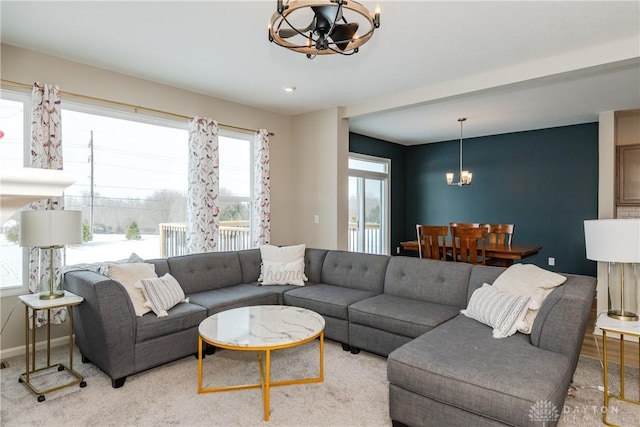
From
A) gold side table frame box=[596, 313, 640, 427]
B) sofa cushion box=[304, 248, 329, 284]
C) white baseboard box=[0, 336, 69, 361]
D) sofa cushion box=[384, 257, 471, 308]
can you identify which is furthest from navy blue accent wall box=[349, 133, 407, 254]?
white baseboard box=[0, 336, 69, 361]

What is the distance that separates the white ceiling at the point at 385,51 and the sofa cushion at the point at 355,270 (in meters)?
1.87

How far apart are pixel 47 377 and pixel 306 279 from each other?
7.95ft

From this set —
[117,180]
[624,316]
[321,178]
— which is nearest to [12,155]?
[117,180]

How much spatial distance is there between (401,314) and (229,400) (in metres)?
1.43

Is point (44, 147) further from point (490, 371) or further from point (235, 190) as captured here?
point (490, 371)

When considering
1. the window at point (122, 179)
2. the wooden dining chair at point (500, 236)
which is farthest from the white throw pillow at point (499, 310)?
the window at point (122, 179)

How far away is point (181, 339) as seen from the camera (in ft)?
9.65

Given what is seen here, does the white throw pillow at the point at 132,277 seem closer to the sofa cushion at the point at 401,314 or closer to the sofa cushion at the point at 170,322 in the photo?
the sofa cushion at the point at 170,322

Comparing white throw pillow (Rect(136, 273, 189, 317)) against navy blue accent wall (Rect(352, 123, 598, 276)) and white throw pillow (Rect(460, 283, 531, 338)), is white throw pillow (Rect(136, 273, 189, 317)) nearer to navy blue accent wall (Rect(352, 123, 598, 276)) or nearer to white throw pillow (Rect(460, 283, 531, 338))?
white throw pillow (Rect(460, 283, 531, 338))

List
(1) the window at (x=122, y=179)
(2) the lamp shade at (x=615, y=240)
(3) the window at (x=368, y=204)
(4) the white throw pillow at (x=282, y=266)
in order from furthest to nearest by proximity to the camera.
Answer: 1. (3) the window at (x=368, y=204)
2. (4) the white throw pillow at (x=282, y=266)
3. (1) the window at (x=122, y=179)
4. (2) the lamp shade at (x=615, y=240)

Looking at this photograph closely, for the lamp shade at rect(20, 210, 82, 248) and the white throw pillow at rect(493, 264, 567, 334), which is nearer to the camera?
the white throw pillow at rect(493, 264, 567, 334)

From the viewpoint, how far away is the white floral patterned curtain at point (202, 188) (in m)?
4.21

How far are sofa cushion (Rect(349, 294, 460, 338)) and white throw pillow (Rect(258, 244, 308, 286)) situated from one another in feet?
3.18

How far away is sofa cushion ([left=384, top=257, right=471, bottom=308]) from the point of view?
126 inches
